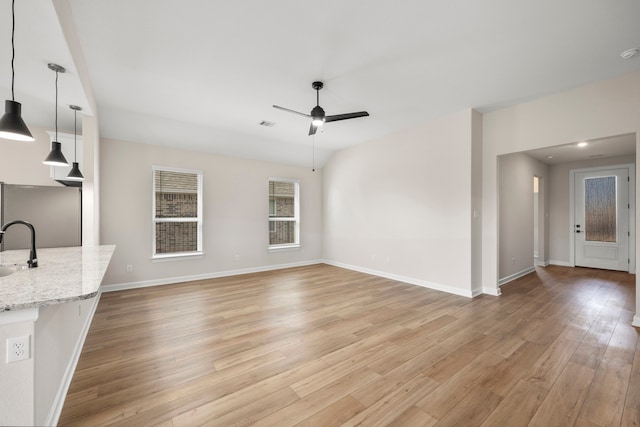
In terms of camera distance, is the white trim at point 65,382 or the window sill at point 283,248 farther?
the window sill at point 283,248

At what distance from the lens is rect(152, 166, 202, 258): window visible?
5.11m

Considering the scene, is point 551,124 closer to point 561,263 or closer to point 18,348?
point 561,263

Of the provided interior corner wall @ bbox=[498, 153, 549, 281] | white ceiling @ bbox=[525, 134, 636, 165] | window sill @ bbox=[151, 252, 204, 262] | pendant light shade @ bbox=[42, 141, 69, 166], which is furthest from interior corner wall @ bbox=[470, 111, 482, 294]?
pendant light shade @ bbox=[42, 141, 69, 166]

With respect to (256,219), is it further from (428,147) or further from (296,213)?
(428,147)

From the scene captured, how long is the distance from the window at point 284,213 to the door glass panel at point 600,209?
7.06 metres

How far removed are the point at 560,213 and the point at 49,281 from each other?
30.6 ft

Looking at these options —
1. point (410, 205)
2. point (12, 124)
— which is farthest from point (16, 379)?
point (410, 205)

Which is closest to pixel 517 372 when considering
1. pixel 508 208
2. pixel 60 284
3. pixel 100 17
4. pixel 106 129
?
pixel 60 284

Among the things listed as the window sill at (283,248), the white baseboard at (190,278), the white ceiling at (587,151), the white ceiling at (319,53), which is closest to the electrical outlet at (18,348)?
the white ceiling at (319,53)

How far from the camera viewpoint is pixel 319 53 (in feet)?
9.03

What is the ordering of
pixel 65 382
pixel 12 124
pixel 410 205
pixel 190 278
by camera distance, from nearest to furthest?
pixel 12 124 < pixel 65 382 < pixel 410 205 < pixel 190 278

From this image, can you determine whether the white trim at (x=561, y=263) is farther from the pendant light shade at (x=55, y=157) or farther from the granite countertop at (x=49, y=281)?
the pendant light shade at (x=55, y=157)

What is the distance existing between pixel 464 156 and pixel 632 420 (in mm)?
3438

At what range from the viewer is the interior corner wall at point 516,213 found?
4984mm
